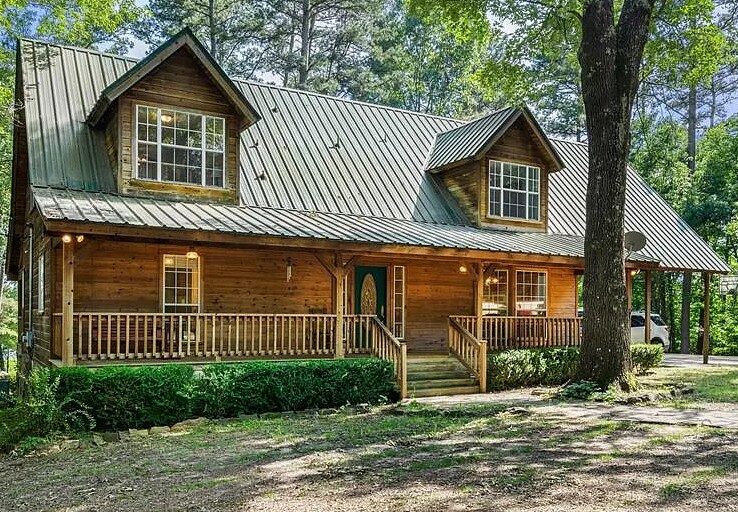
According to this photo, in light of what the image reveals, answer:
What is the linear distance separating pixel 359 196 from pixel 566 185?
8300mm

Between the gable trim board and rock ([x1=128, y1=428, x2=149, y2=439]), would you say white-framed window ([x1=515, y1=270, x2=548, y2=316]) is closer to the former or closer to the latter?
the gable trim board

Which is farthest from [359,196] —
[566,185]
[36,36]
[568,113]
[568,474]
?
[568,113]

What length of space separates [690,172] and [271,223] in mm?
25978

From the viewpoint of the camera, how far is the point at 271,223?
541 inches

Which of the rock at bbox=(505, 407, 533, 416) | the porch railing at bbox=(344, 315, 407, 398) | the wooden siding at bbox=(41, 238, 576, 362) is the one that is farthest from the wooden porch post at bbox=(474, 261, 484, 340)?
the rock at bbox=(505, 407, 533, 416)

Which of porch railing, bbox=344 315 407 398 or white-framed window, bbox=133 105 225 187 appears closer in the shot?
porch railing, bbox=344 315 407 398

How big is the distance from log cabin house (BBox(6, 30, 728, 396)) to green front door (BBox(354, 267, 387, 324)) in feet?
0.16

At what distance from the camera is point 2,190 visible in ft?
95.5

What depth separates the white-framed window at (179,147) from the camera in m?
14.5

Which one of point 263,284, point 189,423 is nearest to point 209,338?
point 263,284

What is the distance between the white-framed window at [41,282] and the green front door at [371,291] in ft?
22.6

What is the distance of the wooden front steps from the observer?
14.6 meters

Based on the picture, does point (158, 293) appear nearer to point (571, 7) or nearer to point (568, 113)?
point (571, 7)

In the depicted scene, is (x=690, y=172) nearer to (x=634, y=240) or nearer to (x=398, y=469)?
(x=634, y=240)
